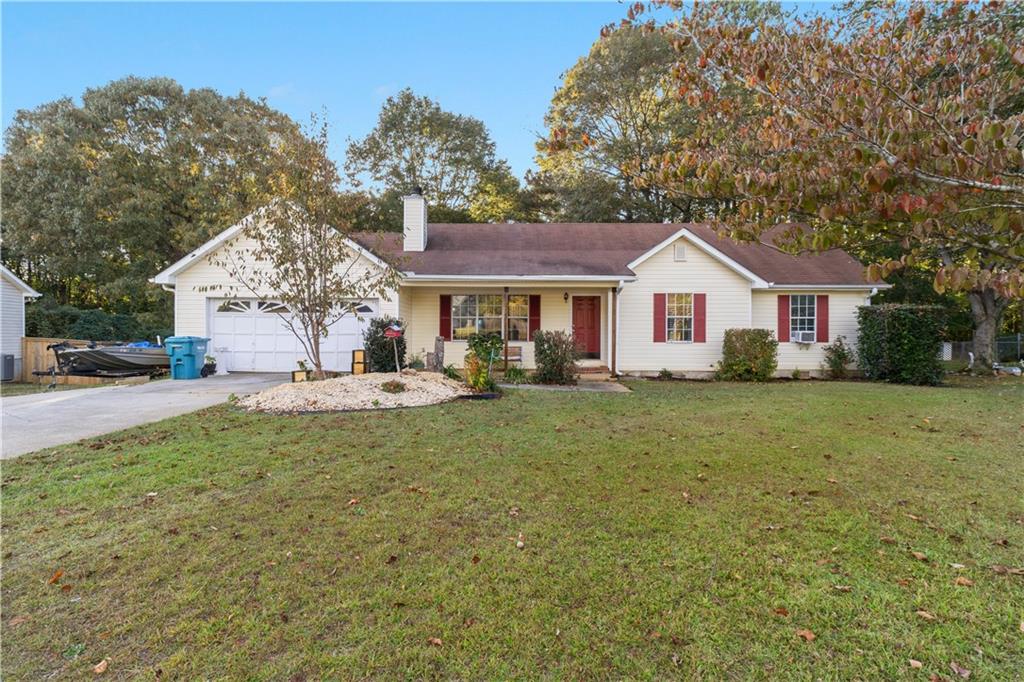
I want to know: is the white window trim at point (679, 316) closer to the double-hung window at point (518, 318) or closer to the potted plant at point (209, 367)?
the double-hung window at point (518, 318)

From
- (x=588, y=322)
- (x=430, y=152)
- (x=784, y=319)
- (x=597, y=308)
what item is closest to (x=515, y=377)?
(x=588, y=322)

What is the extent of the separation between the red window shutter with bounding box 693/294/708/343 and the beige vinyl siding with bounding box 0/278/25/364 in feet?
67.8

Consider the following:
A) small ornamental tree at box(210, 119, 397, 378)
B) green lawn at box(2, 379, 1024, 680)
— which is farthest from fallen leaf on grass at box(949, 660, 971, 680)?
small ornamental tree at box(210, 119, 397, 378)

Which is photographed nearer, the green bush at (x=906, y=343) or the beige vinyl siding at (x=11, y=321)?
the green bush at (x=906, y=343)

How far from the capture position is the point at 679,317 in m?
14.1

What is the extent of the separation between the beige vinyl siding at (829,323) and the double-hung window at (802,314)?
19 cm

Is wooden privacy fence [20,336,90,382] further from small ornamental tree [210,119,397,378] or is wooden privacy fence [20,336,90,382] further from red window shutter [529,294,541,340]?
red window shutter [529,294,541,340]

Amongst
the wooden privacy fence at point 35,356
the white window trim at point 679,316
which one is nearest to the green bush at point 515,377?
the white window trim at point 679,316

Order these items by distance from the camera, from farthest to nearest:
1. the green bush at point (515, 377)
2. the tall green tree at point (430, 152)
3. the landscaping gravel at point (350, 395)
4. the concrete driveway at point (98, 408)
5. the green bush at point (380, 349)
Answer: the tall green tree at point (430, 152), the green bush at point (380, 349), the green bush at point (515, 377), the landscaping gravel at point (350, 395), the concrete driveway at point (98, 408)

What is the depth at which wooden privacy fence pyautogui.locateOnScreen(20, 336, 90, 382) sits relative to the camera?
1501 cm

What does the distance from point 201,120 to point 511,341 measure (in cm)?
2122

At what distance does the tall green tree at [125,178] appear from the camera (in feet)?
70.4

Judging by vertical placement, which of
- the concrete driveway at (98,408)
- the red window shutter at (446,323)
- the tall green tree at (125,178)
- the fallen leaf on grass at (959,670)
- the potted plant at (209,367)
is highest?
the tall green tree at (125,178)

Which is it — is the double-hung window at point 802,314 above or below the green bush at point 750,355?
above
